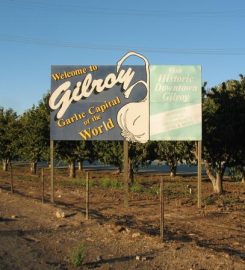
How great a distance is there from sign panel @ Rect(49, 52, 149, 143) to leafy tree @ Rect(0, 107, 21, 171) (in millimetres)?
26774

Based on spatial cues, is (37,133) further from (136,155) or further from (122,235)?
(122,235)

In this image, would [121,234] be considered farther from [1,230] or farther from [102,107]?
[102,107]

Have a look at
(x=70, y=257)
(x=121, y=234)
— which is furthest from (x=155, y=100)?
(x=70, y=257)

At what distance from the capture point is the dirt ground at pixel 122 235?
31.1 feet

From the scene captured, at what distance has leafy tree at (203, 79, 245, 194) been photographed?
24.7 meters

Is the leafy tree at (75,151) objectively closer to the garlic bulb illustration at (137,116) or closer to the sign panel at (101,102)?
the sign panel at (101,102)

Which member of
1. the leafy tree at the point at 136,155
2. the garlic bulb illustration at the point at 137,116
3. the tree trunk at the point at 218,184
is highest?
the garlic bulb illustration at the point at 137,116

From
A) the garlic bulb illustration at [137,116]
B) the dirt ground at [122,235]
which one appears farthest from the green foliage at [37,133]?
the garlic bulb illustration at [137,116]

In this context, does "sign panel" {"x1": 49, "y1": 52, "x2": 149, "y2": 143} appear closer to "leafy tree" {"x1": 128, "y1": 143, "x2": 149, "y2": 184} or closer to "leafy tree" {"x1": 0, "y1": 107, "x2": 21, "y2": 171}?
"leafy tree" {"x1": 128, "y1": 143, "x2": 149, "y2": 184}

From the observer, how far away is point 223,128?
2466cm

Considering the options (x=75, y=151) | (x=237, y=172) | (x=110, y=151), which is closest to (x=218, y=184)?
(x=237, y=172)

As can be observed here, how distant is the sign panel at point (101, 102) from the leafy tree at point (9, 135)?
1054 inches

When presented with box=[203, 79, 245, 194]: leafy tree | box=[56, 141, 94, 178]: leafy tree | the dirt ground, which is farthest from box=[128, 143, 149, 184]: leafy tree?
the dirt ground

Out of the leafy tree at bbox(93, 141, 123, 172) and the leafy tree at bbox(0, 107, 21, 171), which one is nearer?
the leafy tree at bbox(93, 141, 123, 172)
